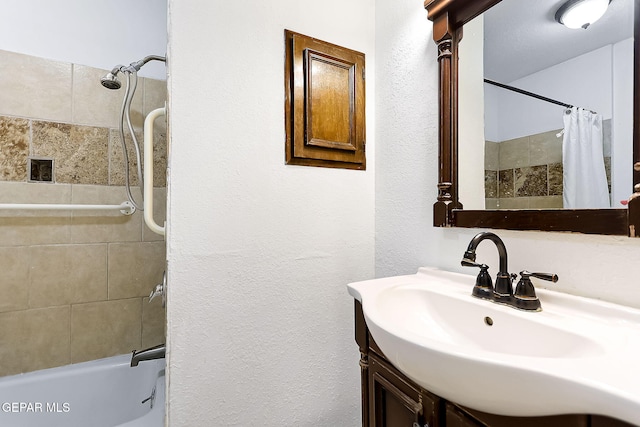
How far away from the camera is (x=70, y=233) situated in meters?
1.46

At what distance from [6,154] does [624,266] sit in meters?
2.28

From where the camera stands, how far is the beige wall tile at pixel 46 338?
1.38 meters

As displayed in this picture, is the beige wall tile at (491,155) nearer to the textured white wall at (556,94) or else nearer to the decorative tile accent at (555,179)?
the textured white wall at (556,94)

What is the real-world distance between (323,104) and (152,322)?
1.49 m

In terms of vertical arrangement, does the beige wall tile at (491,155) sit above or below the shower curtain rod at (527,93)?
below

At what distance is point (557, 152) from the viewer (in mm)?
785

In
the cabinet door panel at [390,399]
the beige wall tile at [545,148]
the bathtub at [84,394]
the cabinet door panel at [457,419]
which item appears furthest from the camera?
the bathtub at [84,394]

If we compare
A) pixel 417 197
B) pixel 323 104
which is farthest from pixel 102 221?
pixel 417 197

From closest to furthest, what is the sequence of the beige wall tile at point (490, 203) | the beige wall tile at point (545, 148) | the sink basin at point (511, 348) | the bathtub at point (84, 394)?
the sink basin at point (511, 348), the beige wall tile at point (545, 148), the beige wall tile at point (490, 203), the bathtub at point (84, 394)

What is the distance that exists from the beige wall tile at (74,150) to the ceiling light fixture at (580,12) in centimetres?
194

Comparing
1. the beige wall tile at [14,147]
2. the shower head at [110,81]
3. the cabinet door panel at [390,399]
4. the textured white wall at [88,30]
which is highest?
the textured white wall at [88,30]

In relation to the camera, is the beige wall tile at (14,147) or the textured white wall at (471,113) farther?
the beige wall tile at (14,147)

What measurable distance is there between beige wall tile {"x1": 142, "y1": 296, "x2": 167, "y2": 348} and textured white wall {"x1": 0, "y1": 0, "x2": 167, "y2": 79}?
4.24ft


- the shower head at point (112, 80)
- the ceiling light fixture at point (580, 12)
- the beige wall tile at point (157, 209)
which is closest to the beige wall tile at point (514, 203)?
the ceiling light fixture at point (580, 12)
